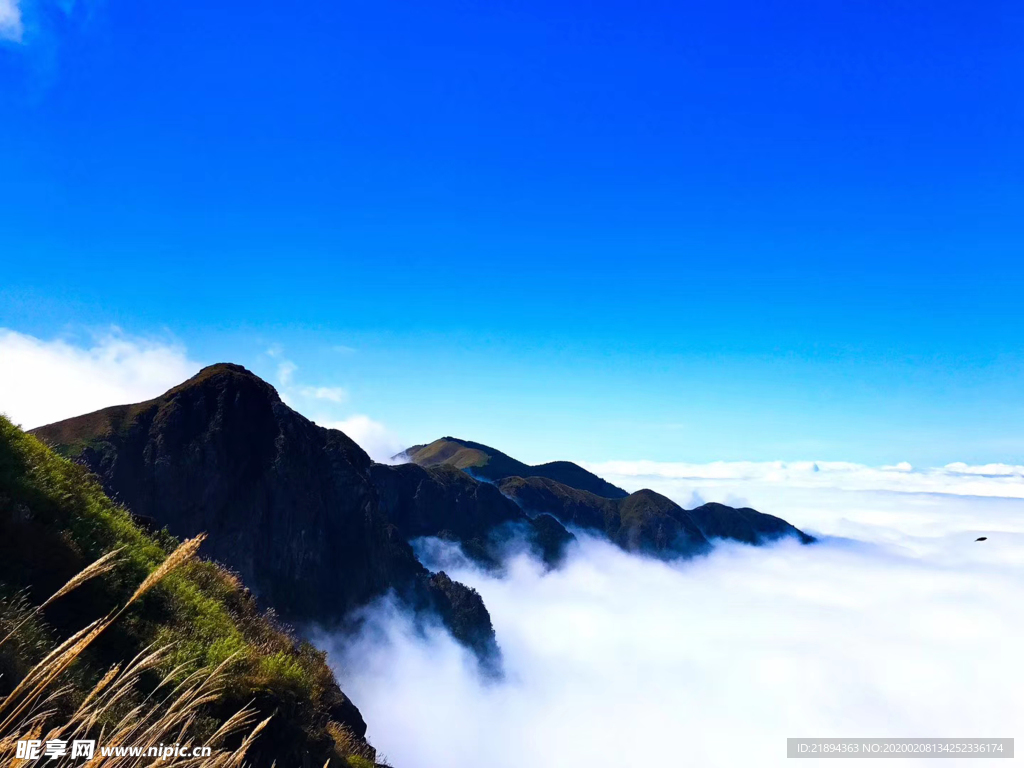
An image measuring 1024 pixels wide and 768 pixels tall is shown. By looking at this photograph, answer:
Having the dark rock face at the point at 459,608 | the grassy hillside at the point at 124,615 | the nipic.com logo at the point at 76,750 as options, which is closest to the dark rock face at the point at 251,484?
the dark rock face at the point at 459,608

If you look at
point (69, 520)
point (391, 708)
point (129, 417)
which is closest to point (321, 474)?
point (129, 417)

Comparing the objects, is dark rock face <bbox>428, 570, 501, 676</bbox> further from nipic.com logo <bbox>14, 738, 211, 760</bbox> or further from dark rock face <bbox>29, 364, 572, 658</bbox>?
nipic.com logo <bbox>14, 738, 211, 760</bbox>

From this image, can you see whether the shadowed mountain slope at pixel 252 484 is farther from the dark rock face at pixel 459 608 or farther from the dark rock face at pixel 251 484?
the dark rock face at pixel 459 608

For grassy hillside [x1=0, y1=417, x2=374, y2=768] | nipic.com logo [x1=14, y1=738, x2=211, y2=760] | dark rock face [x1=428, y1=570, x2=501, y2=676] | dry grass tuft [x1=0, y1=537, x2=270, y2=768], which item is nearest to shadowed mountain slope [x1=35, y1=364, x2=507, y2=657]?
dark rock face [x1=428, y1=570, x2=501, y2=676]

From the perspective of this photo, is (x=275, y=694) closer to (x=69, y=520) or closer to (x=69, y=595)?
(x=69, y=595)

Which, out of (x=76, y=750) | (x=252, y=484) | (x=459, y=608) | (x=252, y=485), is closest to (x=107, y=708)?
(x=76, y=750)
